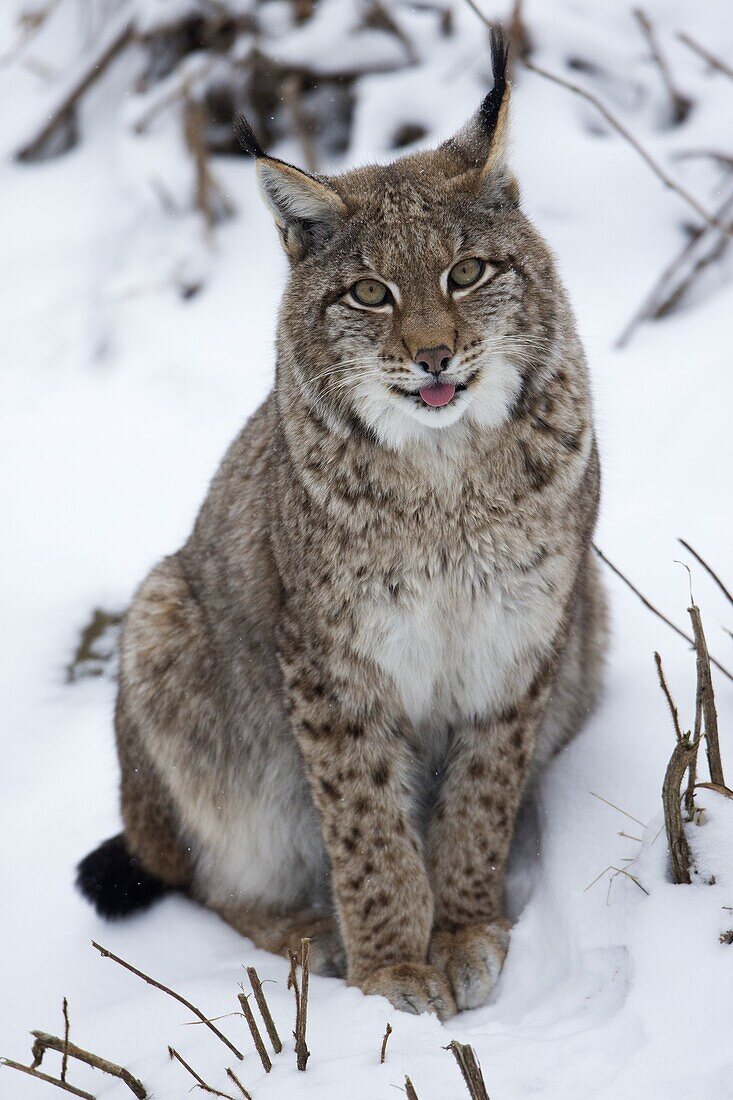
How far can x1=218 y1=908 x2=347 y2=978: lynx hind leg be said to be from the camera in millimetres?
3510

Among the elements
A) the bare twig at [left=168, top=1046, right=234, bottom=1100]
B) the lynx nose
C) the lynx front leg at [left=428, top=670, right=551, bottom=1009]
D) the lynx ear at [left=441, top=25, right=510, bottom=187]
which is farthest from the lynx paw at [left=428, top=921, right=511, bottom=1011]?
the lynx ear at [left=441, top=25, right=510, bottom=187]

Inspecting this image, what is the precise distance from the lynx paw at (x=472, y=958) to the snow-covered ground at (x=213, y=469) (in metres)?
0.06

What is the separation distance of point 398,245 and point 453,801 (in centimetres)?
148

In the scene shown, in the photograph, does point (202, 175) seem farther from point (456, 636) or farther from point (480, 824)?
point (480, 824)

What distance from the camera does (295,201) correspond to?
316 cm

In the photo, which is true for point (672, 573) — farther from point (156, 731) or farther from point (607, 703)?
point (156, 731)

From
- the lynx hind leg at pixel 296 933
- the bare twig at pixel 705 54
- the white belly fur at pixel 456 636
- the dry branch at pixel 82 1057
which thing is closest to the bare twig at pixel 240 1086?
the dry branch at pixel 82 1057

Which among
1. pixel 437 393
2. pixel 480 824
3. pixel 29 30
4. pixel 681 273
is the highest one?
pixel 29 30

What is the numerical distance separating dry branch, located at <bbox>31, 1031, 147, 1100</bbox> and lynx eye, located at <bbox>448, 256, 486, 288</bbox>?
190cm

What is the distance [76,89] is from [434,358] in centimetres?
562

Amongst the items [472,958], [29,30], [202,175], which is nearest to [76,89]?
[29,30]

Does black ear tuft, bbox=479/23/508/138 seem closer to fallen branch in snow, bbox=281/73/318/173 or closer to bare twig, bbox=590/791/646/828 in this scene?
bare twig, bbox=590/791/646/828

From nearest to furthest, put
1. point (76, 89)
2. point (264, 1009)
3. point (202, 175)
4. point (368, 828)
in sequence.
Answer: point (264, 1009) < point (368, 828) < point (202, 175) < point (76, 89)

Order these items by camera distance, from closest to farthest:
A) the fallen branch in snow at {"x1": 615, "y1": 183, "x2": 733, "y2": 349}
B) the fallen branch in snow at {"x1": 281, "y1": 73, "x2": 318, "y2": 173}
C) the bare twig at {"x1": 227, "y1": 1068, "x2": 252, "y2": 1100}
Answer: the bare twig at {"x1": 227, "y1": 1068, "x2": 252, "y2": 1100}, the fallen branch in snow at {"x1": 615, "y1": 183, "x2": 733, "y2": 349}, the fallen branch in snow at {"x1": 281, "y1": 73, "x2": 318, "y2": 173}
